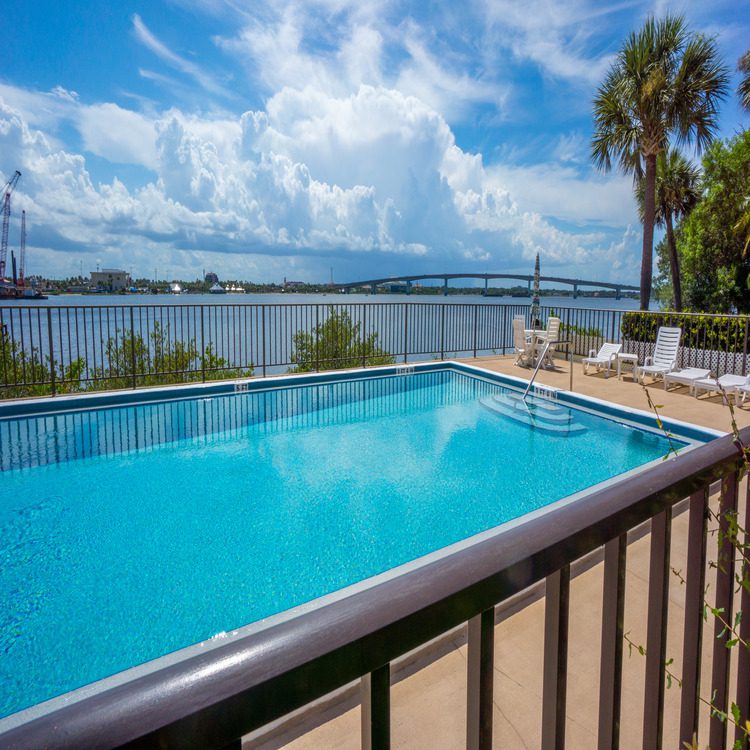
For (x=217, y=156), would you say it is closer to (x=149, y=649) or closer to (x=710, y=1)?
(x=710, y=1)

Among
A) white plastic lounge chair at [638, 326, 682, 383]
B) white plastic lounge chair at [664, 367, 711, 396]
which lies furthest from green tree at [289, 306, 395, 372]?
white plastic lounge chair at [664, 367, 711, 396]

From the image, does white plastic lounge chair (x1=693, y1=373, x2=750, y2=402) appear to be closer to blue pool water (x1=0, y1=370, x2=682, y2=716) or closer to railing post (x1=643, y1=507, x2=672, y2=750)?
blue pool water (x1=0, y1=370, x2=682, y2=716)

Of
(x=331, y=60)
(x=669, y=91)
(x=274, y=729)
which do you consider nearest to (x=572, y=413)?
(x=274, y=729)

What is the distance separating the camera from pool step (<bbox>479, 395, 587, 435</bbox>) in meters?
7.13

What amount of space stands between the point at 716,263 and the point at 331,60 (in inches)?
701

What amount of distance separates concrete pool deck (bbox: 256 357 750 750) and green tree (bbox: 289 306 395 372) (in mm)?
8471

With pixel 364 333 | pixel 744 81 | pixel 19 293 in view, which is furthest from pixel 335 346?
pixel 744 81

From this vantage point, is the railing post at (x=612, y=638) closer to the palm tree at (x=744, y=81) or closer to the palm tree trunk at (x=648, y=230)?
the palm tree trunk at (x=648, y=230)

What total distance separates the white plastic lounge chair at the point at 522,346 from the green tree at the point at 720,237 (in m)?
11.3

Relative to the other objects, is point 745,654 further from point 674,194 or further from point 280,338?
point 674,194

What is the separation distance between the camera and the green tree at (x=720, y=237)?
18.7 m

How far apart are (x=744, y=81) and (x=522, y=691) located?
19.1 m

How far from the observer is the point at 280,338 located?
1019cm

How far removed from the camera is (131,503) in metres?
4.96
